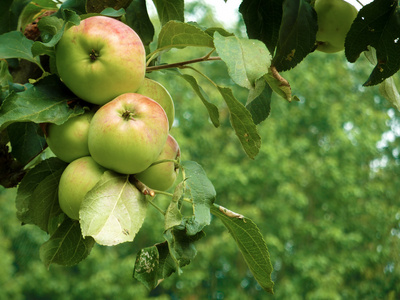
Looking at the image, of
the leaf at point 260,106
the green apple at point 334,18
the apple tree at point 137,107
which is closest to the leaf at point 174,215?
the apple tree at point 137,107

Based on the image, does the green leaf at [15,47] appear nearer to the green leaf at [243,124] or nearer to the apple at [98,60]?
the apple at [98,60]

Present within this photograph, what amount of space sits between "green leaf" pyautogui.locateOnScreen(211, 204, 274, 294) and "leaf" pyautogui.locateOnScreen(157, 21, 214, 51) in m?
0.22

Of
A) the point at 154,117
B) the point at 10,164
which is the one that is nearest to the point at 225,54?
the point at 154,117

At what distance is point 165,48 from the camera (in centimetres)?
85

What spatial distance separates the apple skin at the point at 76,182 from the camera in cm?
72

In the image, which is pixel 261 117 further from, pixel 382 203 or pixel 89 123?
pixel 382 203

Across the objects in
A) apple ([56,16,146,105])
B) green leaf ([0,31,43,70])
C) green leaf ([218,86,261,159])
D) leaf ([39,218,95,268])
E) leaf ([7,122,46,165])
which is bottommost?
leaf ([39,218,95,268])

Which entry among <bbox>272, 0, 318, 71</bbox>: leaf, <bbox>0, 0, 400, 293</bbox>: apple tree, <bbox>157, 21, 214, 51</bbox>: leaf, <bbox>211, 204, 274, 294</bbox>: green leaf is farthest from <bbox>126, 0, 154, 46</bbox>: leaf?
<bbox>211, 204, 274, 294</bbox>: green leaf

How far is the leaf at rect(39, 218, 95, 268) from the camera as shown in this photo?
0.79 meters

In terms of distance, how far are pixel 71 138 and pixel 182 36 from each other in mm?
204

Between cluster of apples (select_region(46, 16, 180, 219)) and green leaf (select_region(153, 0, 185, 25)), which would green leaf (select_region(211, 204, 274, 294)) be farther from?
green leaf (select_region(153, 0, 185, 25))

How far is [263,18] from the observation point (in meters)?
0.85

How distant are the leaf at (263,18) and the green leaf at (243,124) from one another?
0.34 feet

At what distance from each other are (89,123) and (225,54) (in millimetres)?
201
